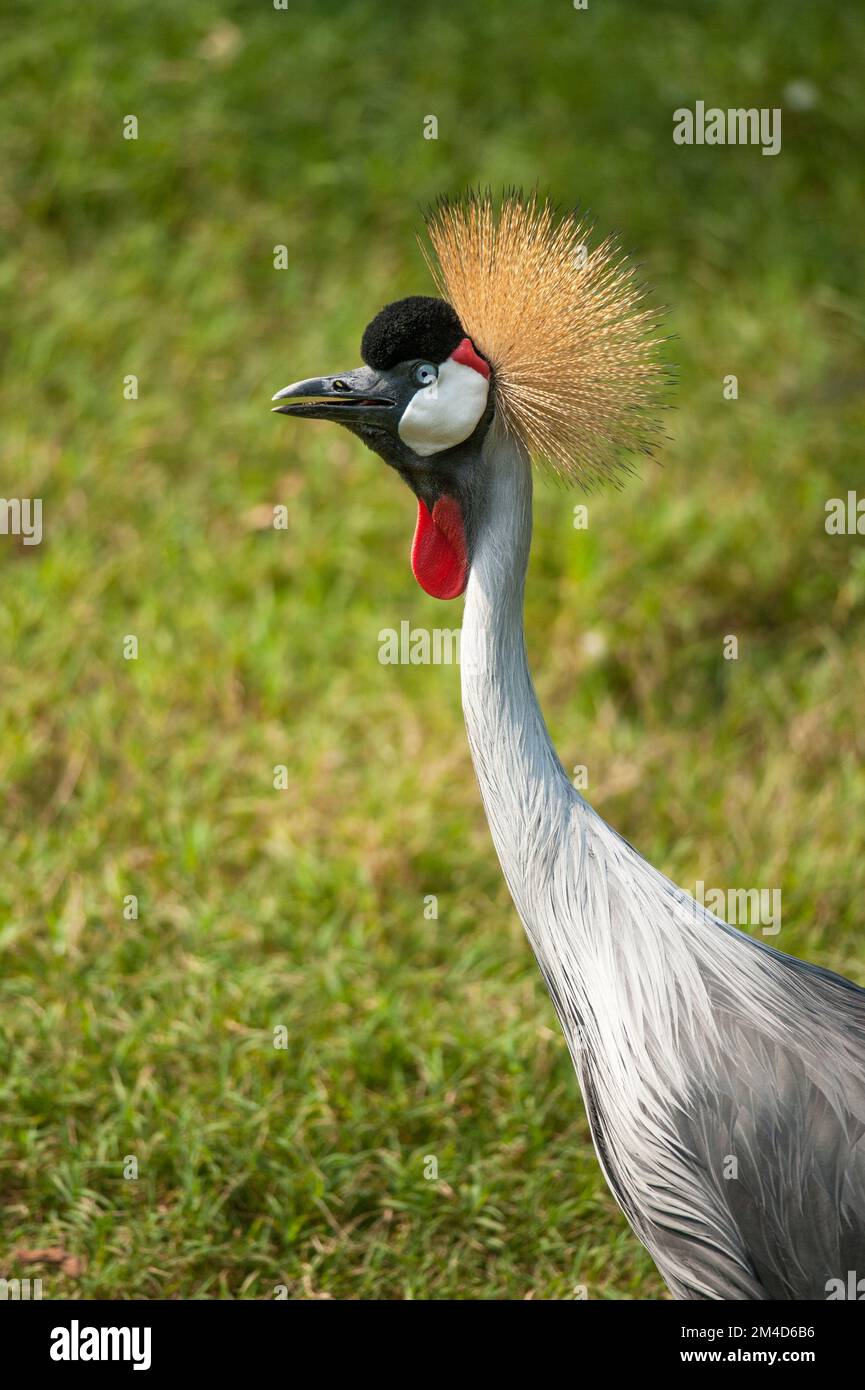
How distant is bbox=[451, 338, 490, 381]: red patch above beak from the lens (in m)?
2.49

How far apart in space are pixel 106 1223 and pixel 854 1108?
151cm

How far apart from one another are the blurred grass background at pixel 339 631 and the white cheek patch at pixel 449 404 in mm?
1586

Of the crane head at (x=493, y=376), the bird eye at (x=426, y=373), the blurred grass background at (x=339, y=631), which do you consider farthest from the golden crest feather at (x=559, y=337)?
the blurred grass background at (x=339, y=631)

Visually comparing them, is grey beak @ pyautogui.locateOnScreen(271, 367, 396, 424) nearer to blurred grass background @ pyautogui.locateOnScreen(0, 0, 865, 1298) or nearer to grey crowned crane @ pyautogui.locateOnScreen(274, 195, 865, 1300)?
grey crowned crane @ pyautogui.locateOnScreen(274, 195, 865, 1300)

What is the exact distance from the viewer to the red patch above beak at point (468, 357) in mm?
2492

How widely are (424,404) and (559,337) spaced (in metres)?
0.26

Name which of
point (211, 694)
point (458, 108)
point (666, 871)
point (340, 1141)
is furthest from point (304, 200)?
point (340, 1141)

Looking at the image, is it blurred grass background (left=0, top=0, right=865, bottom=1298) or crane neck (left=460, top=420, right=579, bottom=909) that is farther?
blurred grass background (left=0, top=0, right=865, bottom=1298)

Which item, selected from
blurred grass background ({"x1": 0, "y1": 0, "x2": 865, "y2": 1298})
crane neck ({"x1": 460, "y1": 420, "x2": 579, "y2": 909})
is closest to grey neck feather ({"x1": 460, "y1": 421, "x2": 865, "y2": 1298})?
crane neck ({"x1": 460, "y1": 420, "x2": 579, "y2": 909})

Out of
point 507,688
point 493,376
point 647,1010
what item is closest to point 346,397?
point 493,376

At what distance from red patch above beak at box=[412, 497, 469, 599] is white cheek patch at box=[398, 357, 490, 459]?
13 cm

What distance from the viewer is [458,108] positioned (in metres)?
6.38

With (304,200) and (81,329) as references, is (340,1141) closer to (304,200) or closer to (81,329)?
(81,329)

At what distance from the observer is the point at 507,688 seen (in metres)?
2.46
